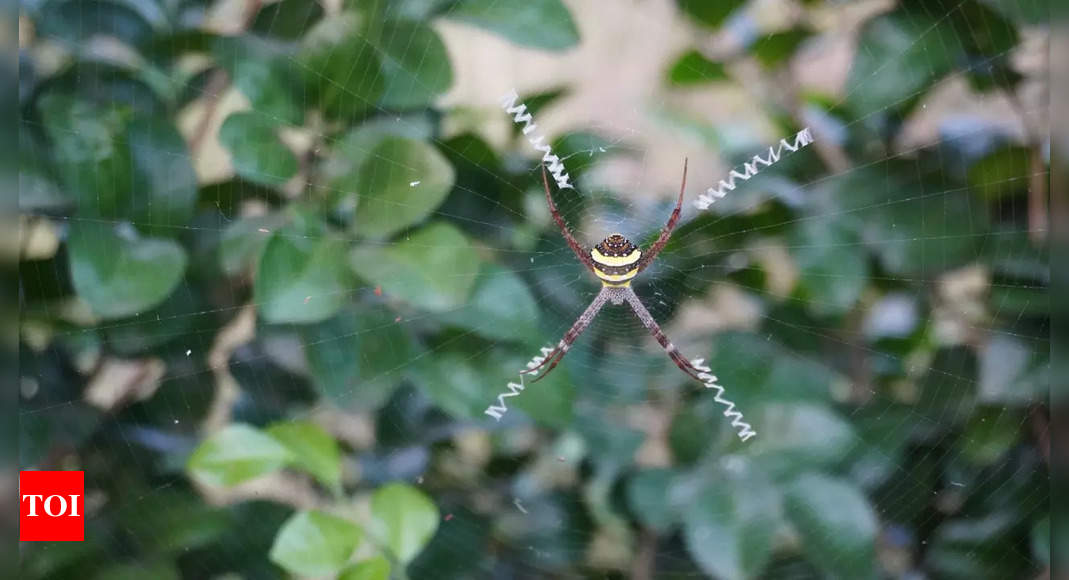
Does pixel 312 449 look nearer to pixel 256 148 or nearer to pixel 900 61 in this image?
pixel 256 148

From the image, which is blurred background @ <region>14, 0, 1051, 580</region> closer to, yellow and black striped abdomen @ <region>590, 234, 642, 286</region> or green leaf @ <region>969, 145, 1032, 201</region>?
green leaf @ <region>969, 145, 1032, 201</region>

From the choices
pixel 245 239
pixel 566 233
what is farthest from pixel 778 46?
pixel 245 239

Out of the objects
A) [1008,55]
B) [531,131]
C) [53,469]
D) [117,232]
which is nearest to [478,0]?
[531,131]

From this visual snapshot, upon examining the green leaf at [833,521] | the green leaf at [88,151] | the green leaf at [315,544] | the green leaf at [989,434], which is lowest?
the green leaf at [833,521]

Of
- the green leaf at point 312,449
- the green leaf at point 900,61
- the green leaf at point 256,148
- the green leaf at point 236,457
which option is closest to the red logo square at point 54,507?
the green leaf at point 236,457

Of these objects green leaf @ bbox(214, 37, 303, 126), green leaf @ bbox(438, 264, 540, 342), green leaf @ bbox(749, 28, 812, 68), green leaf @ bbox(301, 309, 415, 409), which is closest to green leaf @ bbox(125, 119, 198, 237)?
green leaf @ bbox(214, 37, 303, 126)

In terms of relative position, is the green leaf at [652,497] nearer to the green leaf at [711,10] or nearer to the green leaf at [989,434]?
the green leaf at [989,434]
